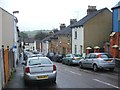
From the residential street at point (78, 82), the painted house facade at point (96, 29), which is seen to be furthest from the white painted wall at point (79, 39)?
the residential street at point (78, 82)

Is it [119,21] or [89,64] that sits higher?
[119,21]

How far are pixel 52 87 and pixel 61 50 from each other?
151 feet

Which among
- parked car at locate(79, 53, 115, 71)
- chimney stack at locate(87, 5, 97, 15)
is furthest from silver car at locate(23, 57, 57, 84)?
chimney stack at locate(87, 5, 97, 15)

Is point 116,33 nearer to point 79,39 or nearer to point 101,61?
point 101,61

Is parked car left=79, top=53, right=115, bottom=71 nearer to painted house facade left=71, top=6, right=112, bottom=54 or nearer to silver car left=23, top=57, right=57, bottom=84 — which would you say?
silver car left=23, top=57, right=57, bottom=84

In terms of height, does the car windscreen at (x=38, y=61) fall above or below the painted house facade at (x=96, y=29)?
Answer: below

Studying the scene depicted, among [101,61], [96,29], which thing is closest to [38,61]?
[101,61]

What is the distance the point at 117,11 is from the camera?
30422 millimetres

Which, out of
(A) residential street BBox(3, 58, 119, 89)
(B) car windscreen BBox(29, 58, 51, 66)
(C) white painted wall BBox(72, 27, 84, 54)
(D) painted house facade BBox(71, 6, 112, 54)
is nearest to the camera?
(A) residential street BBox(3, 58, 119, 89)

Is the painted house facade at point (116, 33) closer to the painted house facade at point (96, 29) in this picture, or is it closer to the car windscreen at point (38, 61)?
the painted house facade at point (96, 29)

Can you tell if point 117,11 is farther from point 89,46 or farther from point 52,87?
point 52,87

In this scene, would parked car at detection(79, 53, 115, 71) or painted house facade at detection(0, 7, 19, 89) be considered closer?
painted house facade at detection(0, 7, 19, 89)

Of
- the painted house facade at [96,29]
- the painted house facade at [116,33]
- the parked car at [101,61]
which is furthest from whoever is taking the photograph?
the painted house facade at [96,29]

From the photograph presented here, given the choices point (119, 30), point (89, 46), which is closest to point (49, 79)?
point (119, 30)
